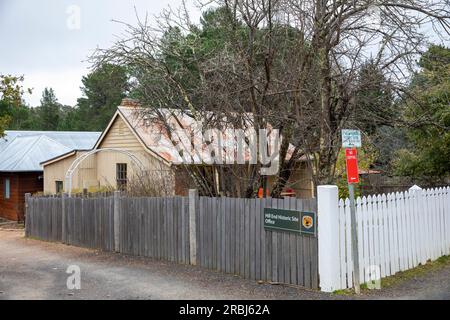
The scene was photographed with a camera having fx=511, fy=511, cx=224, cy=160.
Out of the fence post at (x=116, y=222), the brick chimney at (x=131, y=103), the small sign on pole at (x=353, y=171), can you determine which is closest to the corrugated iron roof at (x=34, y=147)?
the brick chimney at (x=131, y=103)

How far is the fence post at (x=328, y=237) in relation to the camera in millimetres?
7945

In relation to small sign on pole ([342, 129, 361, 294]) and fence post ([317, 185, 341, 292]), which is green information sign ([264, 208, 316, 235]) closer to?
fence post ([317, 185, 341, 292])

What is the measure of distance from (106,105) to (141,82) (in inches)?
1548

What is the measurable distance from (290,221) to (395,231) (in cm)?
226

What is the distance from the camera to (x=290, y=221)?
28.0 ft

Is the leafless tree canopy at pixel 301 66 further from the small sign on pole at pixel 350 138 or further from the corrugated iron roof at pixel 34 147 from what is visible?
the corrugated iron roof at pixel 34 147

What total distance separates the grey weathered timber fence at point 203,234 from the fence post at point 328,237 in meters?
0.19

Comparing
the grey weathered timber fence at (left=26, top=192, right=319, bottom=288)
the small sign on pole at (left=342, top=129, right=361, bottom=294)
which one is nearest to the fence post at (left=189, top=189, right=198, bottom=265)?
the grey weathered timber fence at (left=26, top=192, right=319, bottom=288)

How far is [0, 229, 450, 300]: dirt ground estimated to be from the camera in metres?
8.16

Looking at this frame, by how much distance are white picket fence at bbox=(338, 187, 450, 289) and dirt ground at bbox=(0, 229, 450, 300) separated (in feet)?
1.55

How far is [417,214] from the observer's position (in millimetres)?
10180

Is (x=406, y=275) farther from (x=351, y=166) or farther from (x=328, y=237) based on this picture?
(x=351, y=166)
